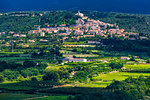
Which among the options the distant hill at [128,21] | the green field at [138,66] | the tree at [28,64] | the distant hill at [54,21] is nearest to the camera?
the tree at [28,64]

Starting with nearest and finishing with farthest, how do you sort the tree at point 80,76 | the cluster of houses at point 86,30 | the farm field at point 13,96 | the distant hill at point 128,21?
the farm field at point 13,96 → the tree at point 80,76 → the cluster of houses at point 86,30 → the distant hill at point 128,21

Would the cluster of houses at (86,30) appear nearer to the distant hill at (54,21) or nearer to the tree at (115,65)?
the distant hill at (54,21)

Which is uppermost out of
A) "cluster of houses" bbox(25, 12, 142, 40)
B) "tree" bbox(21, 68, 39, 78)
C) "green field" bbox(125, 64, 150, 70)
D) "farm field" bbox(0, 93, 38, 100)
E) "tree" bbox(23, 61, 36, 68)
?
"cluster of houses" bbox(25, 12, 142, 40)

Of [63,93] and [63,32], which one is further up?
[63,32]

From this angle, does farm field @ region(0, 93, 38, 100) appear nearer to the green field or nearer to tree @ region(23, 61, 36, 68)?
tree @ region(23, 61, 36, 68)

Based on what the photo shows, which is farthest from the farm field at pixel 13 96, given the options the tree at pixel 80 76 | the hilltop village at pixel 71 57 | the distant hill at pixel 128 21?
the distant hill at pixel 128 21

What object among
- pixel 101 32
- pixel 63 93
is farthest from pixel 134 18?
pixel 63 93

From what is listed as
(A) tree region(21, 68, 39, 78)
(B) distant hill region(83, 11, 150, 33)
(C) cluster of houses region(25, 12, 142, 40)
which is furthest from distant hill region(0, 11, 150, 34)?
(A) tree region(21, 68, 39, 78)

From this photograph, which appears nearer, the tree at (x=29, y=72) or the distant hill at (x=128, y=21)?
the tree at (x=29, y=72)

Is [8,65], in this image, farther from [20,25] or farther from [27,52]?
[20,25]

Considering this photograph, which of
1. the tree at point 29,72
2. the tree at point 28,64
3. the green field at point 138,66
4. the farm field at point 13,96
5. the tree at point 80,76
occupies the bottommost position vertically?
the farm field at point 13,96

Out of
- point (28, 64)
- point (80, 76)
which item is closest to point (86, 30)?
point (28, 64)
